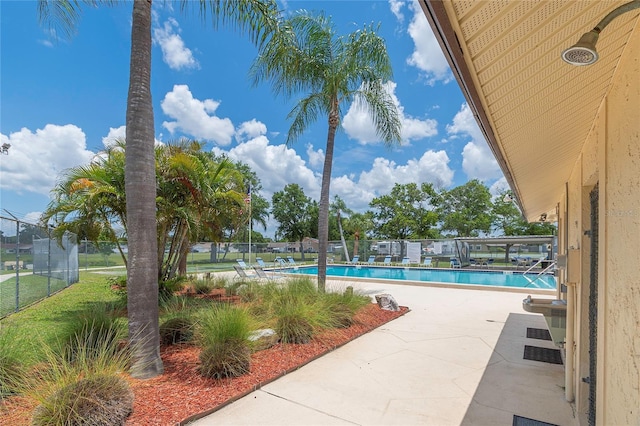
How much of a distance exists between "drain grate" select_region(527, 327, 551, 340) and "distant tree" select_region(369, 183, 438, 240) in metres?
29.8

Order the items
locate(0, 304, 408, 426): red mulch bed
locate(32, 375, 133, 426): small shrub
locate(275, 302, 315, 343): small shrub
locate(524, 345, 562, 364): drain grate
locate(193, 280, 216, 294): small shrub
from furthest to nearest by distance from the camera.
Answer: locate(193, 280, 216, 294): small shrub
locate(275, 302, 315, 343): small shrub
locate(524, 345, 562, 364): drain grate
locate(0, 304, 408, 426): red mulch bed
locate(32, 375, 133, 426): small shrub

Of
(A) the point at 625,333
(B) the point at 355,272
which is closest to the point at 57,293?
(A) the point at 625,333

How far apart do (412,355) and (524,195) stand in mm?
4448

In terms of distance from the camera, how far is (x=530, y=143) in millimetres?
3670

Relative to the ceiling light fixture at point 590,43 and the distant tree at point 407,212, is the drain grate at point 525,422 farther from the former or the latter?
the distant tree at point 407,212

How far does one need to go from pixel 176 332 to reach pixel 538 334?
6718 mm

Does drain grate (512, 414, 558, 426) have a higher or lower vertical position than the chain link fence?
lower

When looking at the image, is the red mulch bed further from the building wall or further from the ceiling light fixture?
the ceiling light fixture

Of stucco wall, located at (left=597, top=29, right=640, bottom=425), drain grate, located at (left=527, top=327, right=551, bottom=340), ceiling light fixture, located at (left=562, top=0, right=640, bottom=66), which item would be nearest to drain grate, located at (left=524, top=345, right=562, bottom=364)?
drain grate, located at (left=527, top=327, right=551, bottom=340)

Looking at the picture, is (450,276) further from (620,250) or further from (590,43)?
(590,43)

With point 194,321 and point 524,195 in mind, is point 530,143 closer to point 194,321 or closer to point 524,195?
point 524,195

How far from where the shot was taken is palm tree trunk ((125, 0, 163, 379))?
4.09m

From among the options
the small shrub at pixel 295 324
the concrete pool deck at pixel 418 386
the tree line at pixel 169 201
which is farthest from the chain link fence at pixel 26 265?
the concrete pool deck at pixel 418 386

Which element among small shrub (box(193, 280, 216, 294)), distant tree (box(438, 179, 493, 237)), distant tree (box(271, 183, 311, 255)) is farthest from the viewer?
distant tree (box(271, 183, 311, 255))
